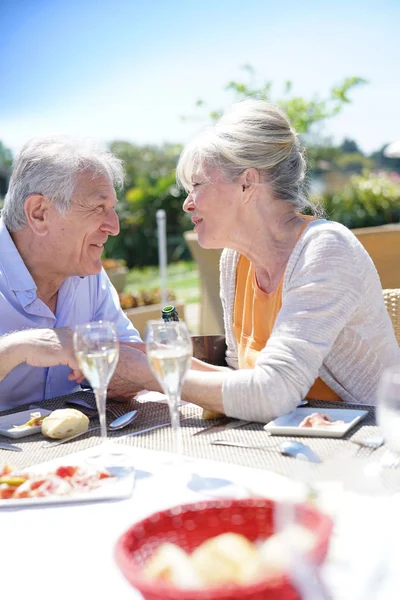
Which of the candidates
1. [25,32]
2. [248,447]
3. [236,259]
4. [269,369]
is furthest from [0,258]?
[25,32]

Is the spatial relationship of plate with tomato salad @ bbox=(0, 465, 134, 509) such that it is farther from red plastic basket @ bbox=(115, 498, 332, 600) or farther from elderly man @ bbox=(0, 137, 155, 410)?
elderly man @ bbox=(0, 137, 155, 410)

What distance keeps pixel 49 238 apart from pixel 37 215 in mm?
94

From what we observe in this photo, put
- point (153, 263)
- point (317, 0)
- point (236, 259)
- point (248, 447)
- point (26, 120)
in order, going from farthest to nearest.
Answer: point (26, 120), point (317, 0), point (153, 263), point (236, 259), point (248, 447)

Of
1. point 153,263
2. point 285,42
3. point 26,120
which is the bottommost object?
point 153,263

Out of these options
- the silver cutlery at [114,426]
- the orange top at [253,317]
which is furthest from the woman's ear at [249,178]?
the silver cutlery at [114,426]

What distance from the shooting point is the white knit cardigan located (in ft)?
5.95

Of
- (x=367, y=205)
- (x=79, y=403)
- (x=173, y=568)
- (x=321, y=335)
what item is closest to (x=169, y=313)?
(x=79, y=403)

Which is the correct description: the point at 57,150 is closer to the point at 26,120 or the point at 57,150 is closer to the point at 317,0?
the point at 317,0

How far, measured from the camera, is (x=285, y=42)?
21.6 m

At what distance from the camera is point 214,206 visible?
243 centimetres

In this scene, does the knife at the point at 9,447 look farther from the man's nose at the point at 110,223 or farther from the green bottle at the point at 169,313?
the man's nose at the point at 110,223

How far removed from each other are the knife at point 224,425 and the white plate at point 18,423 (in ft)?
1.41

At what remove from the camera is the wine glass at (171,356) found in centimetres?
138

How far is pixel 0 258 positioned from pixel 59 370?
469mm
